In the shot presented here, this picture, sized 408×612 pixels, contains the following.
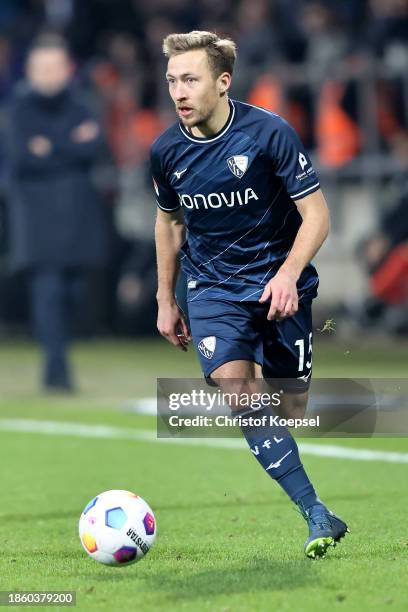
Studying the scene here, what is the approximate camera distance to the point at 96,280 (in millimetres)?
18172

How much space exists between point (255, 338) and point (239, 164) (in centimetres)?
72

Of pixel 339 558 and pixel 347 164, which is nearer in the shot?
pixel 339 558

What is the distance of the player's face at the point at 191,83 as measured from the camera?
243 inches

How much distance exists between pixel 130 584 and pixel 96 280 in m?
12.7

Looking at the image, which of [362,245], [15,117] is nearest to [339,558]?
[15,117]

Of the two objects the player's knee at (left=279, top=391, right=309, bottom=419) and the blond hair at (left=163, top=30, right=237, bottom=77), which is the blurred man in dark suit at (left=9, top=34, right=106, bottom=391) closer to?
the player's knee at (left=279, top=391, right=309, bottom=419)

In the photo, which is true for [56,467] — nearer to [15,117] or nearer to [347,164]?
[15,117]

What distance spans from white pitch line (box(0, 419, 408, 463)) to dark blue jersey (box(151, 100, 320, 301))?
2.90 metres

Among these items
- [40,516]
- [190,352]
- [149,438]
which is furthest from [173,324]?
[190,352]

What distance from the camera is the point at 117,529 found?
5785 mm

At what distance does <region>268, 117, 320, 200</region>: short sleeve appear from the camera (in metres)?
6.18

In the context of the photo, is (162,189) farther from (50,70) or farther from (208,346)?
(50,70)

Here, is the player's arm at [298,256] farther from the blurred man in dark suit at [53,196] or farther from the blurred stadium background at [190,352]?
the blurred man in dark suit at [53,196]

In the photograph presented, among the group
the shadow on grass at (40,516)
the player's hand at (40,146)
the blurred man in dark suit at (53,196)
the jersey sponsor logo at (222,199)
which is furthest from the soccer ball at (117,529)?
the player's hand at (40,146)
